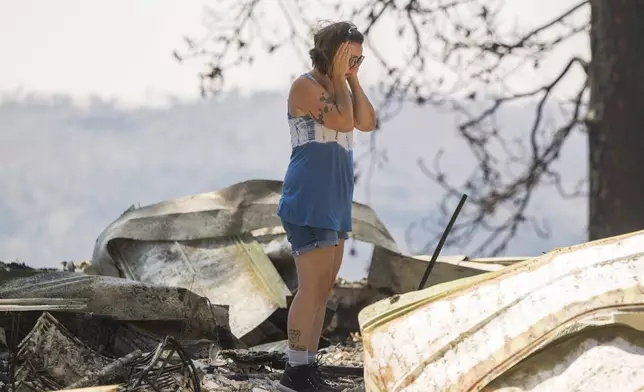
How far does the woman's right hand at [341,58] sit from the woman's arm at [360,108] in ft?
0.36

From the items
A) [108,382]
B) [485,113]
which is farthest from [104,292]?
[485,113]

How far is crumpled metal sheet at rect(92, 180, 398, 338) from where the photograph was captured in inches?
287

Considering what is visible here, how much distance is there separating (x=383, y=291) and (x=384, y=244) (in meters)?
0.42

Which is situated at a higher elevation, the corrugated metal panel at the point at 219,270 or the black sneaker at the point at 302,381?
the corrugated metal panel at the point at 219,270

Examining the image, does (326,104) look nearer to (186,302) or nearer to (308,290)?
(308,290)

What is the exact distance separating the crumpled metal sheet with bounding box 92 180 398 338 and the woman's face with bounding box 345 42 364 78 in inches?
121

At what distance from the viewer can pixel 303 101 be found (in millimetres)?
4289

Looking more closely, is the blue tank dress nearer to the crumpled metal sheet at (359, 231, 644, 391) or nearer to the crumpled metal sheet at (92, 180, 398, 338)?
the crumpled metal sheet at (359, 231, 644, 391)

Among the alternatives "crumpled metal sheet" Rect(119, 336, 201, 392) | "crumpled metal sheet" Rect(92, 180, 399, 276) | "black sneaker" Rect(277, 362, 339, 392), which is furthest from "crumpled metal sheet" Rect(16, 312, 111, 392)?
"crumpled metal sheet" Rect(92, 180, 399, 276)

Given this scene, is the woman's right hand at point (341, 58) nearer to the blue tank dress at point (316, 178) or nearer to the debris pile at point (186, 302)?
the blue tank dress at point (316, 178)

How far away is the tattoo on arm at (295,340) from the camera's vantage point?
4.39 meters

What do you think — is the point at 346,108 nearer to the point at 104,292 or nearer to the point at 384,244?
the point at 104,292

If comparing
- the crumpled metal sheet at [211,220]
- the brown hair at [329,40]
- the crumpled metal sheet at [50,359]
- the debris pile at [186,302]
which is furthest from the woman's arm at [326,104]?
the crumpled metal sheet at [211,220]

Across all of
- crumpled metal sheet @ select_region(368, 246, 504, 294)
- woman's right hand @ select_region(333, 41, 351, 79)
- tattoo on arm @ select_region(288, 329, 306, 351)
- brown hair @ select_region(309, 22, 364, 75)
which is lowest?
tattoo on arm @ select_region(288, 329, 306, 351)
